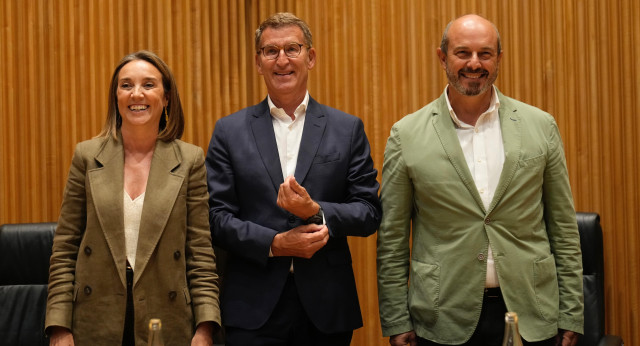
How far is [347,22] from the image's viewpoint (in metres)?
3.54

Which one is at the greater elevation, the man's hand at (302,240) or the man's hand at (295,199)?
the man's hand at (295,199)

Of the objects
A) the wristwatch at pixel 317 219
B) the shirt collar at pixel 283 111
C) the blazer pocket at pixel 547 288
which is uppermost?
the shirt collar at pixel 283 111

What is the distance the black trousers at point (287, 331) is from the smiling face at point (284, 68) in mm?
602

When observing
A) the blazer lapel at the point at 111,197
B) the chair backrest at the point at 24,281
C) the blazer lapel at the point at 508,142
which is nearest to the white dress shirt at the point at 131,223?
the blazer lapel at the point at 111,197

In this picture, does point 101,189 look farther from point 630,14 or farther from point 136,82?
point 630,14

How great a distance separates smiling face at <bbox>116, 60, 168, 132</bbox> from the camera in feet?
7.70

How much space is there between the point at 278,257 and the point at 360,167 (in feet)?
1.29

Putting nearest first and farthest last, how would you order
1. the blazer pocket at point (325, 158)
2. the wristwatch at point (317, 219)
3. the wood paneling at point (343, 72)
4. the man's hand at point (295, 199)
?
1. the man's hand at point (295, 199)
2. the wristwatch at point (317, 219)
3. the blazer pocket at point (325, 158)
4. the wood paneling at point (343, 72)

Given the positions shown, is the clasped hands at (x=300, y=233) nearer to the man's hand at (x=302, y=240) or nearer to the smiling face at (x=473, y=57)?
the man's hand at (x=302, y=240)

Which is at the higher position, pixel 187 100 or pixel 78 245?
pixel 187 100

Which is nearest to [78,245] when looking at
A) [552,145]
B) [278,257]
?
[278,257]

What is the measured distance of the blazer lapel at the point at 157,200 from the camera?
221 centimetres

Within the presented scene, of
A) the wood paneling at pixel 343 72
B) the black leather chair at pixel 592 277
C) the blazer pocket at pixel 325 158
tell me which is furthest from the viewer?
the wood paneling at pixel 343 72

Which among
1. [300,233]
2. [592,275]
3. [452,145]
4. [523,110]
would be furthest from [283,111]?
[592,275]
